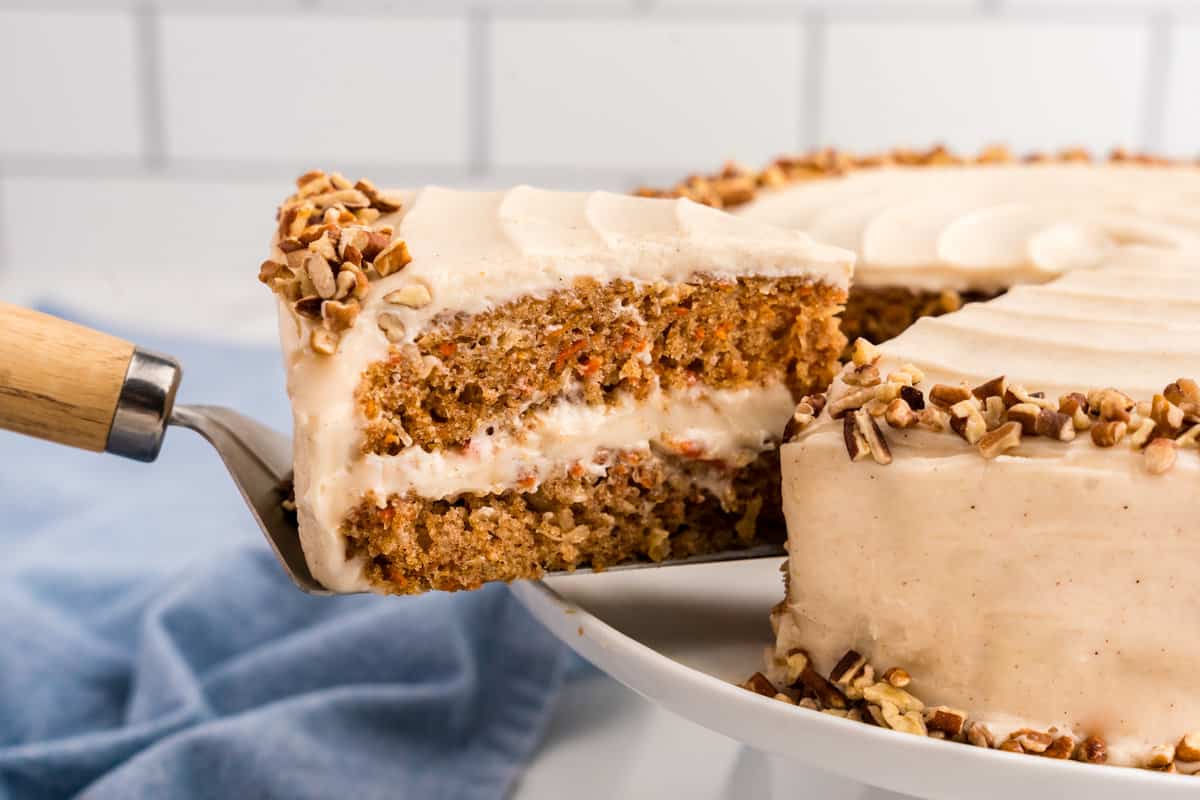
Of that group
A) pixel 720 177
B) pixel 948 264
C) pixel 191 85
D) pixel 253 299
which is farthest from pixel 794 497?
pixel 191 85

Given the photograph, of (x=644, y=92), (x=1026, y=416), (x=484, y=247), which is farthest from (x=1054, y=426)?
(x=644, y=92)

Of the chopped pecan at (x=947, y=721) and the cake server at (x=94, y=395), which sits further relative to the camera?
the cake server at (x=94, y=395)

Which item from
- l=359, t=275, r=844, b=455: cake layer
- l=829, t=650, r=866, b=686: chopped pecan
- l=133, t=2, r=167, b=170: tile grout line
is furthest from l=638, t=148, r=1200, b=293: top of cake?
l=133, t=2, r=167, b=170: tile grout line

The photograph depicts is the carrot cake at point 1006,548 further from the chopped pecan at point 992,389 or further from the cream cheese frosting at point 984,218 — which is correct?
the cream cheese frosting at point 984,218

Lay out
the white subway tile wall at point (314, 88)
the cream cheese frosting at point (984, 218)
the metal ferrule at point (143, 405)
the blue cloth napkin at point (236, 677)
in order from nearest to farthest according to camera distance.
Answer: the metal ferrule at point (143, 405), the blue cloth napkin at point (236, 677), the cream cheese frosting at point (984, 218), the white subway tile wall at point (314, 88)

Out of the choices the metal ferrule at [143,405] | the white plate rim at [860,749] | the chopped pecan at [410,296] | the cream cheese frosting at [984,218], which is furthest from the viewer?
the cream cheese frosting at [984,218]

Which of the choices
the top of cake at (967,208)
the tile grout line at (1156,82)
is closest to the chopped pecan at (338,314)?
the top of cake at (967,208)

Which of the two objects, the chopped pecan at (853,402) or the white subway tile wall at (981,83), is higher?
the white subway tile wall at (981,83)
